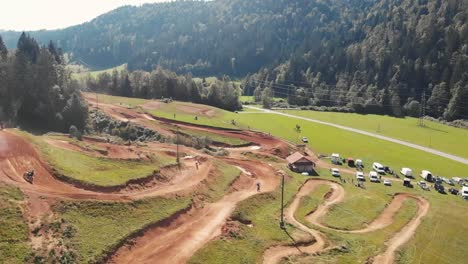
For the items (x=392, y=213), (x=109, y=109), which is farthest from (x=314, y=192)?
(x=109, y=109)

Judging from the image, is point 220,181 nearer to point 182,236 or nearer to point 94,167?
point 94,167

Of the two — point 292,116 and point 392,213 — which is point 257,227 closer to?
point 392,213

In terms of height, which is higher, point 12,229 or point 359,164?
point 12,229

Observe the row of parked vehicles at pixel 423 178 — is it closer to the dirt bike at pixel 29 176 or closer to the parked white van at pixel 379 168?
the parked white van at pixel 379 168

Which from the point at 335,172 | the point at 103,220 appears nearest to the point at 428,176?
the point at 335,172

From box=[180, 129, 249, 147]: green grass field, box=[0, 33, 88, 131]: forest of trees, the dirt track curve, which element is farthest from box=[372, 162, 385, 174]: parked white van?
box=[0, 33, 88, 131]: forest of trees
